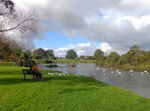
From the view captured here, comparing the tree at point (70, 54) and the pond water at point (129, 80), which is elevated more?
the tree at point (70, 54)

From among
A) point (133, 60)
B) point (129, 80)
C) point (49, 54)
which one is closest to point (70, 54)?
point (49, 54)

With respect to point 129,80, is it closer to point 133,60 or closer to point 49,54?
point 133,60

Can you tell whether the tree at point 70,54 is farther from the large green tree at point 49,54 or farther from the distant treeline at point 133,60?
the distant treeline at point 133,60

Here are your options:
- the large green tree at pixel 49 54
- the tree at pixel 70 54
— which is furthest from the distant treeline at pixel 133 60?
the tree at pixel 70 54

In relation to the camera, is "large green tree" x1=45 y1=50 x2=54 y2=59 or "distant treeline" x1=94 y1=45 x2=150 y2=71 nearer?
"distant treeline" x1=94 y1=45 x2=150 y2=71

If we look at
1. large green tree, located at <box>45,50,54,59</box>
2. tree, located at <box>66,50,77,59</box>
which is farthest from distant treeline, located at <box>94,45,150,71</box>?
tree, located at <box>66,50,77,59</box>

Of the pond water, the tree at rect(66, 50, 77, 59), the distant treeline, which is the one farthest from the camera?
the tree at rect(66, 50, 77, 59)

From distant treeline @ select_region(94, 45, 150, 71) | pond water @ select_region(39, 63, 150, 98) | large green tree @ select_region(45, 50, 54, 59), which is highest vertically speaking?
large green tree @ select_region(45, 50, 54, 59)

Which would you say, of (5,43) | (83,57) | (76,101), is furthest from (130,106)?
(83,57)

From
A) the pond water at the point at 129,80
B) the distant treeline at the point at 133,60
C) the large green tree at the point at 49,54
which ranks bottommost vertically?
the pond water at the point at 129,80

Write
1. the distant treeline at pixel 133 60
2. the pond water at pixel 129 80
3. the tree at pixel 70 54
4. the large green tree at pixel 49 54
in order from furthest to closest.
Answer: the tree at pixel 70 54, the large green tree at pixel 49 54, the distant treeline at pixel 133 60, the pond water at pixel 129 80

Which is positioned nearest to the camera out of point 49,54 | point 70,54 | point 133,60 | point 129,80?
point 129,80

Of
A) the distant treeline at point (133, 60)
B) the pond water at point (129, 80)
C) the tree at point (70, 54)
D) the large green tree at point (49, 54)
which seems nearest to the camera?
the pond water at point (129, 80)

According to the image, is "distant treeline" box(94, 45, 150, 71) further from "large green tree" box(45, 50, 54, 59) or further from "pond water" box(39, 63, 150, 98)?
"large green tree" box(45, 50, 54, 59)
